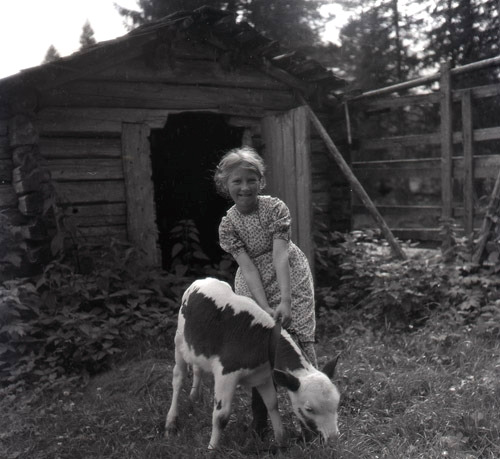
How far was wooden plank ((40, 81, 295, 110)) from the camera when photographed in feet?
21.6

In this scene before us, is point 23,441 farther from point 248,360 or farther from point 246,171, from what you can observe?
point 246,171

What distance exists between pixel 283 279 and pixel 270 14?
45.7 ft

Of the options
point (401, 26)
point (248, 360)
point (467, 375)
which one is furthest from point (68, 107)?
point (401, 26)

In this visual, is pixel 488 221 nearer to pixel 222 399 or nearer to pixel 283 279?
pixel 283 279

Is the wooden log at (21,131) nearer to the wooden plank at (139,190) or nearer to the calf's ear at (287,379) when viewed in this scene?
the wooden plank at (139,190)

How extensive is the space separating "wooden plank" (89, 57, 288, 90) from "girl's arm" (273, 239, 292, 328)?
4176mm

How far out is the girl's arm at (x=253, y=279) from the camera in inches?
141

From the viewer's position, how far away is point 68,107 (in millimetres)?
6590

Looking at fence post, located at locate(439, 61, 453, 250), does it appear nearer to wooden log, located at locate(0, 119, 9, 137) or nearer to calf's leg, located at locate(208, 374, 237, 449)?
calf's leg, located at locate(208, 374, 237, 449)

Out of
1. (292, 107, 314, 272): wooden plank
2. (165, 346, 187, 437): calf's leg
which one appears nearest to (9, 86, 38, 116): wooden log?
(292, 107, 314, 272): wooden plank

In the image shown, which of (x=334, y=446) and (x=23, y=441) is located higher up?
(x=334, y=446)

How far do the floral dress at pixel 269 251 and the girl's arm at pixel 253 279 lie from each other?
0.22 feet

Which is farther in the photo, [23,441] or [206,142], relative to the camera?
[206,142]

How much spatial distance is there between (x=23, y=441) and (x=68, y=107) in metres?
3.94
